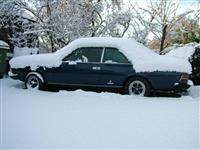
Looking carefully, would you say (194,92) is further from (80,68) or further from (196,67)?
(80,68)

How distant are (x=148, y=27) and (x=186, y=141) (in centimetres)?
1372

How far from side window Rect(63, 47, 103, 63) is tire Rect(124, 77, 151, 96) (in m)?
0.97

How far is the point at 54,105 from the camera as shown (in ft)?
22.0

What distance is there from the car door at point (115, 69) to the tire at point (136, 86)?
0.59 ft

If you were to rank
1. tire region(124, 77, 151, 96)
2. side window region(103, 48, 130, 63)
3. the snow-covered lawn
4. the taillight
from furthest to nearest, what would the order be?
side window region(103, 48, 130, 63) < tire region(124, 77, 151, 96) < the taillight < the snow-covered lawn

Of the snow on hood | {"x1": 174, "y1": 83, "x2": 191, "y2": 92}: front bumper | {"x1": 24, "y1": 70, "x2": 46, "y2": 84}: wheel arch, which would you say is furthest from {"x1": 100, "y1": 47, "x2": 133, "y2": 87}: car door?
{"x1": 24, "y1": 70, "x2": 46, "y2": 84}: wheel arch

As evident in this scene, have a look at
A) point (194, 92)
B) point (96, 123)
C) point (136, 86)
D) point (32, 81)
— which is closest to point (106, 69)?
point (136, 86)

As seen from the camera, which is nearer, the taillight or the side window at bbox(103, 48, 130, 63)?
the taillight

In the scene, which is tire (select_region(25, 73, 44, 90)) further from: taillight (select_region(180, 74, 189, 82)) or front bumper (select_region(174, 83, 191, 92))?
taillight (select_region(180, 74, 189, 82))

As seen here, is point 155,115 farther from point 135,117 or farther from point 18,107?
point 18,107

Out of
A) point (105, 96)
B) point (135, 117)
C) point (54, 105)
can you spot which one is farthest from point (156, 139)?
point (105, 96)

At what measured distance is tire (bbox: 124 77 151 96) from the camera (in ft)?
28.6

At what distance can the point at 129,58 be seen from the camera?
8875mm

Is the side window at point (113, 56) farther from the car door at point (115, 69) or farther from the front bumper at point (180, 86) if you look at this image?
the front bumper at point (180, 86)
